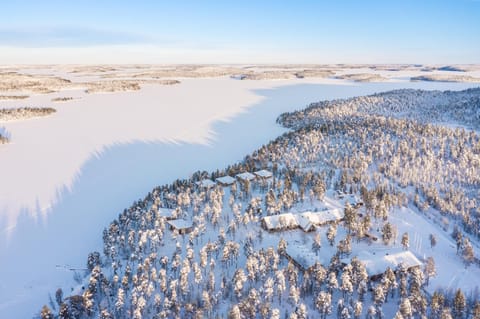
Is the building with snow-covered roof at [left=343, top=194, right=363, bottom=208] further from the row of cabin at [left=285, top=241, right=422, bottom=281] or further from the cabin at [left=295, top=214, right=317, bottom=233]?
the row of cabin at [left=285, top=241, right=422, bottom=281]

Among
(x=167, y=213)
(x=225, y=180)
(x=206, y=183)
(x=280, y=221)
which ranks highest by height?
(x=225, y=180)

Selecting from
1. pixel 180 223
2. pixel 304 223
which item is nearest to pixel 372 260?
pixel 304 223

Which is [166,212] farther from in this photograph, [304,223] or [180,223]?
[304,223]

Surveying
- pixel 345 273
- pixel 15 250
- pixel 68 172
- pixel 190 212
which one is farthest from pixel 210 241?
pixel 68 172

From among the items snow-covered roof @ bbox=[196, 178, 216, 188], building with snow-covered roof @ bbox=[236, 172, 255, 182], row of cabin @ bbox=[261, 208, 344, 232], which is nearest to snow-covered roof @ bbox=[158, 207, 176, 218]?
snow-covered roof @ bbox=[196, 178, 216, 188]

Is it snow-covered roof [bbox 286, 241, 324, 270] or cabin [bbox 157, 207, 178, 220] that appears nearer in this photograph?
snow-covered roof [bbox 286, 241, 324, 270]

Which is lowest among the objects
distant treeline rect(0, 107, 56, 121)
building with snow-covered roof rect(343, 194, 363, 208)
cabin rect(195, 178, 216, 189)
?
building with snow-covered roof rect(343, 194, 363, 208)
